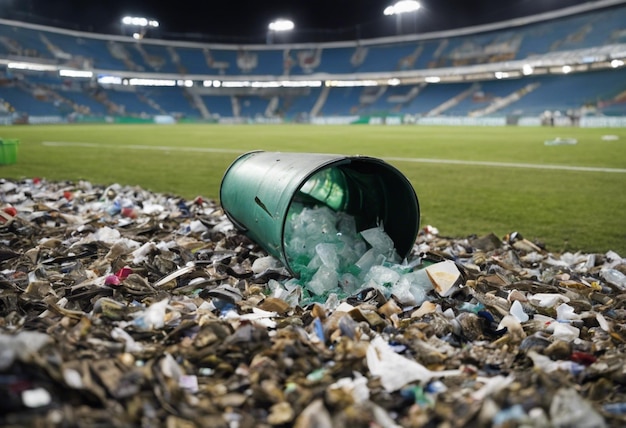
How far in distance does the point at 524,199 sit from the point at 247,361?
20.3 ft

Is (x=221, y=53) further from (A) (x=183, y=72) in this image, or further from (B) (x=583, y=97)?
(B) (x=583, y=97)

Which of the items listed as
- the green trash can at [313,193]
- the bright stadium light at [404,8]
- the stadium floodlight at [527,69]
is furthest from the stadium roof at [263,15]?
the green trash can at [313,193]

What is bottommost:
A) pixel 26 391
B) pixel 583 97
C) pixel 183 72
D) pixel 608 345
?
pixel 608 345

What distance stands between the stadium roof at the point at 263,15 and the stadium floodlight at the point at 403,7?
2.58ft

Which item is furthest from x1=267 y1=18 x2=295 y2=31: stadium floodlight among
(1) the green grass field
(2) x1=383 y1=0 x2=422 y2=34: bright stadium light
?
(1) the green grass field

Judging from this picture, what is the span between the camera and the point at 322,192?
5.02 meters

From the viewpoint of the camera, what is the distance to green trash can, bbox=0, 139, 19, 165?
36.1 feet

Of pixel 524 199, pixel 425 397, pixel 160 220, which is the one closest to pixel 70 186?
pixel 160 220

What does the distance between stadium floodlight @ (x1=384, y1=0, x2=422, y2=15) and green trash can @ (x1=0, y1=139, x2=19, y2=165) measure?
160 ft

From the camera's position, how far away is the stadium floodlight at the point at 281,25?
59903 mm

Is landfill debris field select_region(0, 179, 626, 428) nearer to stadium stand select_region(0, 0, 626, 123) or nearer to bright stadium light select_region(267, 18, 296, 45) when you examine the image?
stadium stand select_region(0, 0, 626, 123)

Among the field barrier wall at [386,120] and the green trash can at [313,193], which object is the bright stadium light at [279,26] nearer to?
the field barrier wall at [386,120]

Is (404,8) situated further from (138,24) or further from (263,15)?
(138,24)

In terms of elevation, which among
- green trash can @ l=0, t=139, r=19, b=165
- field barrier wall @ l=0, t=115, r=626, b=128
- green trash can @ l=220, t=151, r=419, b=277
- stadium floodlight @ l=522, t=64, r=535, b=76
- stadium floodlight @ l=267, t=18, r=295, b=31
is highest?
stadium floodlight @ l=267, t=18, r=295, b=31
